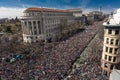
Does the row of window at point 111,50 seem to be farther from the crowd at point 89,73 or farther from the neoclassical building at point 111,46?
the crowd at point 89,73

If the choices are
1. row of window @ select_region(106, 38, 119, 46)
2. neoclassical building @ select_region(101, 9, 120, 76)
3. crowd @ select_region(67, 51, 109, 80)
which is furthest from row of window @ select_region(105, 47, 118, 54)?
crowd @ select_region(67, 51, 109, 80)

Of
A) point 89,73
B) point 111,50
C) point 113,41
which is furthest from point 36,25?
point 113,41

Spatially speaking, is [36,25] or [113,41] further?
[36,25]

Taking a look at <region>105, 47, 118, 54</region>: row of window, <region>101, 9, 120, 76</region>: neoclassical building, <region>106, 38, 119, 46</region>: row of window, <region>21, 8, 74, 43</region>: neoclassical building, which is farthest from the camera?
<region>21, 8, 74, 43</region>: neoclassical building

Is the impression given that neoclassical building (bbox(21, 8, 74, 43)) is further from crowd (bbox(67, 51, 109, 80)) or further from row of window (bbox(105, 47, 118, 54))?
row of window (bbox(105, 47, 118, 54))

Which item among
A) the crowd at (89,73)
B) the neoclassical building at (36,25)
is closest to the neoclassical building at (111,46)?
the crowd at (89,73)

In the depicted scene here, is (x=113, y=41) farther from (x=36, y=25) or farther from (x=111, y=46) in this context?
(x=36, y=25)

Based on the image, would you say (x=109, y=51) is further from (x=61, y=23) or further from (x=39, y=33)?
(x=61, y=23)

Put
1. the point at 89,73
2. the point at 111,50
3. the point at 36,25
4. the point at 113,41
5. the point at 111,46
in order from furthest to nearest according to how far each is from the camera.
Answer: the point at 36,25
the point at 89,73
the point at 111,50
the point at 111,46
the point at 113,41
